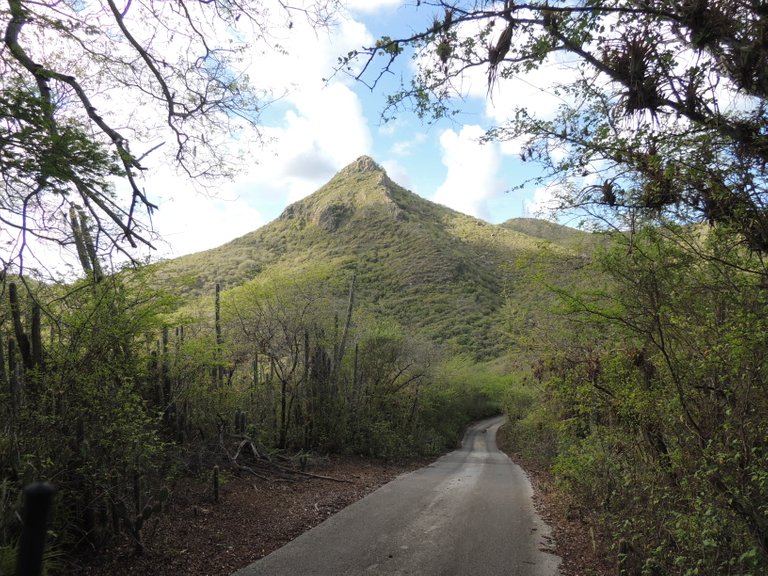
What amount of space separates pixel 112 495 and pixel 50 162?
3682mm

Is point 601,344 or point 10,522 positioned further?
point 601,344

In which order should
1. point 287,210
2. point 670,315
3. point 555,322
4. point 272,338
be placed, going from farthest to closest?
point 287,210 < point 272,338 < point 555,322 < point 670,315

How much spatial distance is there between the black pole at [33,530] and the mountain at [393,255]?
54.8ft

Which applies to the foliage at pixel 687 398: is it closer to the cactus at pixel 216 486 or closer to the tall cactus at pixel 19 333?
the cactus at pixel 216 486

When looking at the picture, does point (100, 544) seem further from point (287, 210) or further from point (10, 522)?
point (287, 210)

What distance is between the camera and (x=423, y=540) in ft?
23.0

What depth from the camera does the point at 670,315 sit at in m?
4.76

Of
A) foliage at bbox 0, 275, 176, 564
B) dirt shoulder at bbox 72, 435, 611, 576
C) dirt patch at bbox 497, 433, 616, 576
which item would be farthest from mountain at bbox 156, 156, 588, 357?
foliage at bbox 0, 275, 176, 564

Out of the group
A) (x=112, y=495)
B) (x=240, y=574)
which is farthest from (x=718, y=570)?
(x=112, y=495)

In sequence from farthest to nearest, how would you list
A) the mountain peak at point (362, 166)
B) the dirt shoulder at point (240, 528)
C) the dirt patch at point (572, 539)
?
the mountain peak at point (362, 166), the dirt patch at point (572, 539), the dirt shoulder at point (240, 528)

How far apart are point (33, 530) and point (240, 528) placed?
7.14 metres

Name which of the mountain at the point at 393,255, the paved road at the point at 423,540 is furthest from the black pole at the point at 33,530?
the mountain at the point at 393,255

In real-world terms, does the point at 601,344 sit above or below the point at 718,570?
above

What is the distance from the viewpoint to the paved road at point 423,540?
590 centimetres
